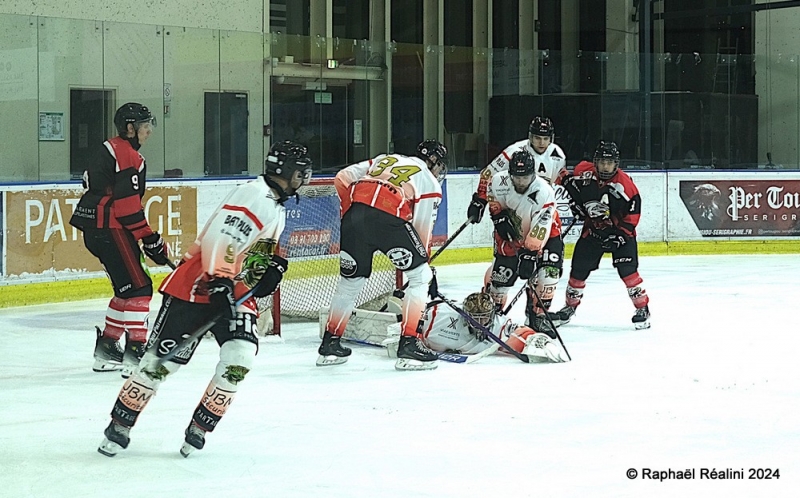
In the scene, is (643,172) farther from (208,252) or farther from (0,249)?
(208,252)

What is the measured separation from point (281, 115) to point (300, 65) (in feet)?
1.67

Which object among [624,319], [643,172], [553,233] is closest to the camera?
[553,233]

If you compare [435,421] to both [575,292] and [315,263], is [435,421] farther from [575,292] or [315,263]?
[315,263]

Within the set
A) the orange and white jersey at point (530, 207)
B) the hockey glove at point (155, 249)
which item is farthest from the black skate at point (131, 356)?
the orange and white jersey at point (530, 207)

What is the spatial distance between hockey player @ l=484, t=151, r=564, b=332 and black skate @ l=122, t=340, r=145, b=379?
76.3 inches

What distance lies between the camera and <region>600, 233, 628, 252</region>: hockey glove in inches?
255

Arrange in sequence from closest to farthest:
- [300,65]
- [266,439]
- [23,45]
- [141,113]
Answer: [266,439] < [141,113] < [23,45] < [300,65]

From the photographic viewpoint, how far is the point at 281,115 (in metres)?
9.80

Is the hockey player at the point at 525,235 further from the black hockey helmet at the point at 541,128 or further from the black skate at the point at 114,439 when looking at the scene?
the black skate at the point at 114,439

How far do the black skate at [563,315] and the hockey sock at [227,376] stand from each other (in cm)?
337

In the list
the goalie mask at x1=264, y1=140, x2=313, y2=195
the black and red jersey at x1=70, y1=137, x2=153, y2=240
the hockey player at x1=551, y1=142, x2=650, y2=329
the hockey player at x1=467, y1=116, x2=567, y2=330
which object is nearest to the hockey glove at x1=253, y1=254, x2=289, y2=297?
the goalie mask at x1=264, y1=140, x2=313, y2=195

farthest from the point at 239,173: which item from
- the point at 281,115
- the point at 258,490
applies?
the point at 258,490

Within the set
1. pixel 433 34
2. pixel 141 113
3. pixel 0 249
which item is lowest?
pixel 0 249

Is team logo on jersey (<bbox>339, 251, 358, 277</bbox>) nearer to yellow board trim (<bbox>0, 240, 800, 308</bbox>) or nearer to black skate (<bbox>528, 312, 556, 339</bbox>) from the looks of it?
black skate (<bbox>528, 312, 556, 339</bbox>)
